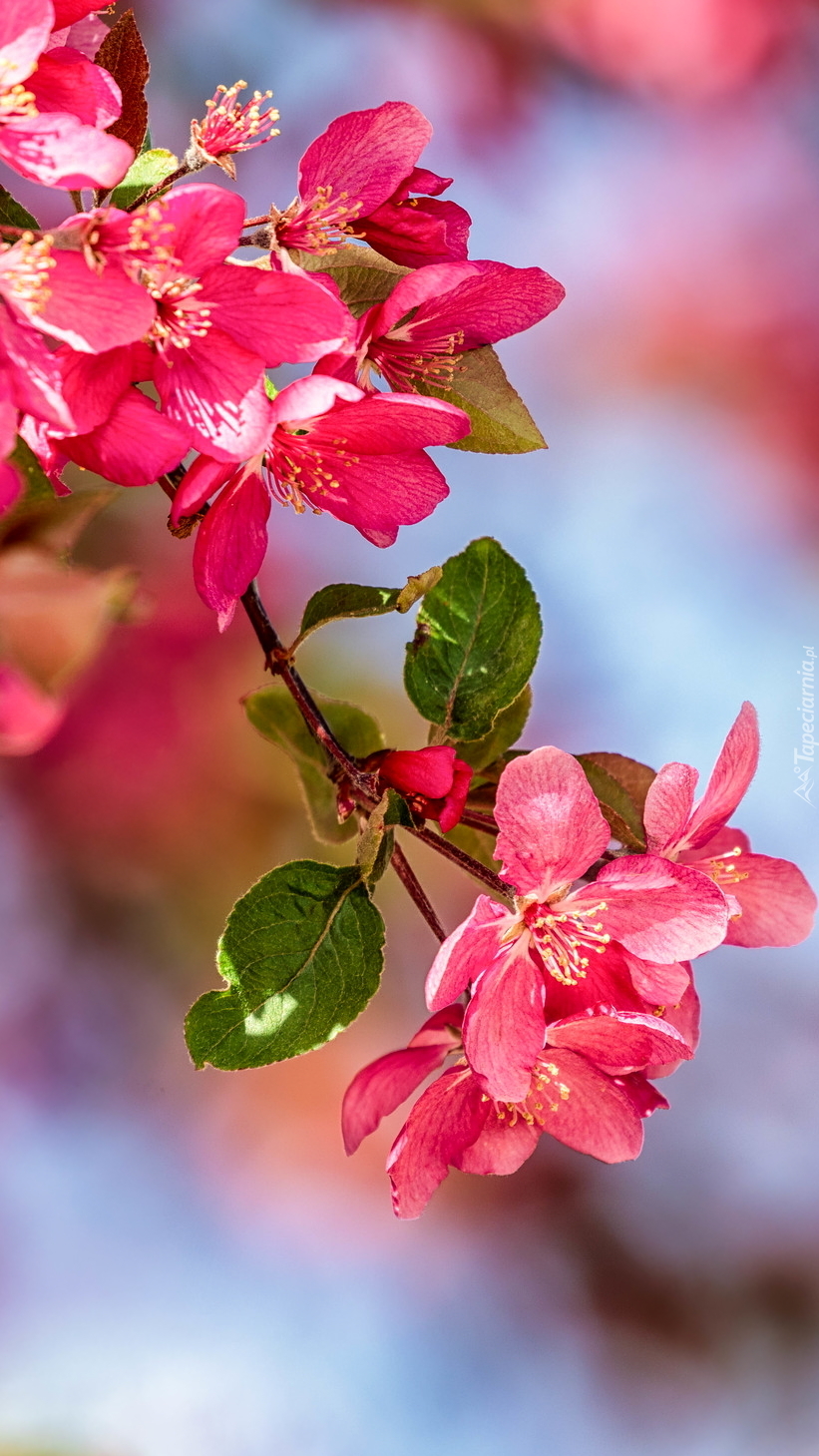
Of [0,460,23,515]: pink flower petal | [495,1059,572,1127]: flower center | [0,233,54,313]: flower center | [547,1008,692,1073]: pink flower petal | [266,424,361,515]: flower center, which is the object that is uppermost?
[266,424,361,515]: flower center

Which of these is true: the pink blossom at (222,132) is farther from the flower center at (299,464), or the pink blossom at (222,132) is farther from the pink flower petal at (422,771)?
the pink flower petal at (422,771)

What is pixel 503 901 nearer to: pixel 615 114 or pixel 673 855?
pixel 673 855

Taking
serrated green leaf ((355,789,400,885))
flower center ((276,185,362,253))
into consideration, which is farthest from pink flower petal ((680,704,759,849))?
flower center ((276,185,362,253))

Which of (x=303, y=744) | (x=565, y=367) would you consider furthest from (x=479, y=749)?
(x=565, y=367)

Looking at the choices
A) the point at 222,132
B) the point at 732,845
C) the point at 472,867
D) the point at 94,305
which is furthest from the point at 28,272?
the point at 732,845

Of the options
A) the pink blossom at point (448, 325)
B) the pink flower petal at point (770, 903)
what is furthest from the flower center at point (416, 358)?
the pink flower petal at point (770, 903)

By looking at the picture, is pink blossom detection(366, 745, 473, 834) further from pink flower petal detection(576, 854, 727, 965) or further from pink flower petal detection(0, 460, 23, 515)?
pink flower petal detection(0, 460, 23, 515)
